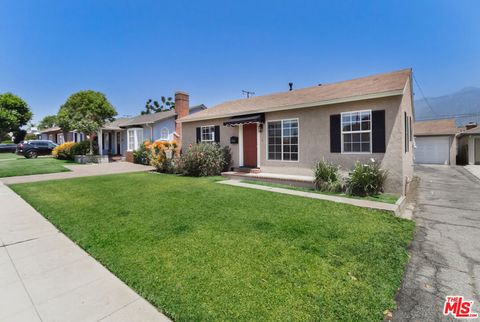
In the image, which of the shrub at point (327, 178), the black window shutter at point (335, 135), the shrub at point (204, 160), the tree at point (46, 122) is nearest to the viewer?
the shrub at point (327, 178)

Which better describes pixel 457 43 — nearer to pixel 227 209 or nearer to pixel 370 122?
pixel 370 122

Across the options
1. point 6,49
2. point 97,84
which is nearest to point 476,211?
point 6,49

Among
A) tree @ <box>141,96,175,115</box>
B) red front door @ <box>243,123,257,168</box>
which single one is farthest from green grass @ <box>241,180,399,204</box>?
tree @ <box>141,96,175,115</box>

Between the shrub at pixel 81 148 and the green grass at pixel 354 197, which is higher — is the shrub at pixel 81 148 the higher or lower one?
the higher one

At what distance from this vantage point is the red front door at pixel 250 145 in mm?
11945

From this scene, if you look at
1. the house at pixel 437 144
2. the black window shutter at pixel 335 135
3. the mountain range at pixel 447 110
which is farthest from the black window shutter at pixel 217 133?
the house at pixel 437 144

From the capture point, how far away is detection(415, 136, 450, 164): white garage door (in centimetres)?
2120

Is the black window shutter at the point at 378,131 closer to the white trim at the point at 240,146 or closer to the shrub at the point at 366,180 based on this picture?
the shrub at the point at 366,180

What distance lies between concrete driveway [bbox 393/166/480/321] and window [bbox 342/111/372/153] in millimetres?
2713

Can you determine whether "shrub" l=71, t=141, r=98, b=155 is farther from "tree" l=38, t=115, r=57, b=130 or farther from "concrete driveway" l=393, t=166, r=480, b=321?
"tree" l=38, t=115, r=57, b=130

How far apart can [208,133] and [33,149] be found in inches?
859

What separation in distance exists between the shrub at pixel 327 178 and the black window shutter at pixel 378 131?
5.00ft

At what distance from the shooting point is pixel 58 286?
2932 millimetres

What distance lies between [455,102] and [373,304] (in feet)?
823
